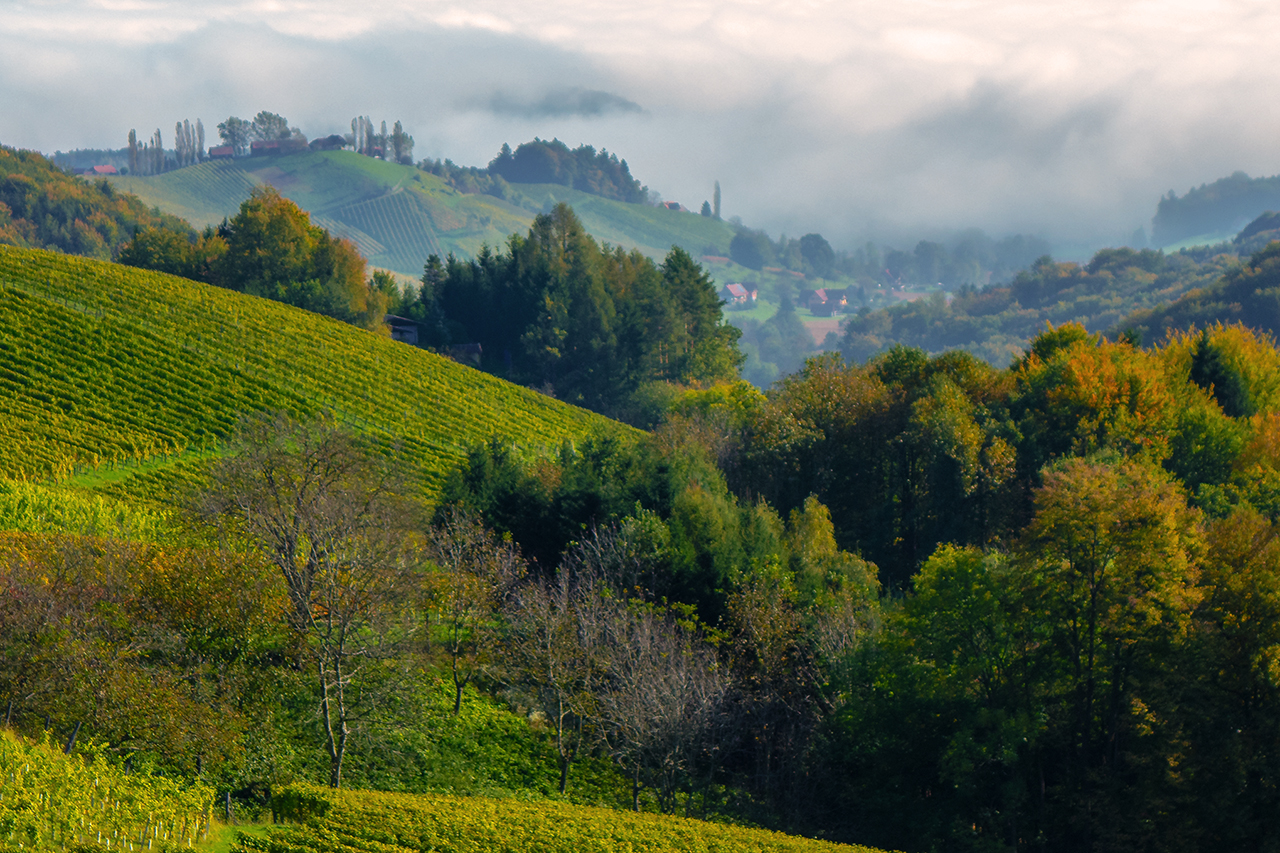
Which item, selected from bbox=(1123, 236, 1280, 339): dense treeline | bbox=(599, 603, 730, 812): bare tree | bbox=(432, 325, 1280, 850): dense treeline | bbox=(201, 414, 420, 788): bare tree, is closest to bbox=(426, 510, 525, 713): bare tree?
bbox=(201, 414, 420, 788): bare tree

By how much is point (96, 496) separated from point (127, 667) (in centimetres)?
2214

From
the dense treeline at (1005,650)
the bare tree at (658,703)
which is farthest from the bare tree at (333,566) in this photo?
the dense treeline at (1005,650)

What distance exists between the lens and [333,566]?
84.8 ft

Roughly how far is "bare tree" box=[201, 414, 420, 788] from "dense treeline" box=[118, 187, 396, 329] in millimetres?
55456

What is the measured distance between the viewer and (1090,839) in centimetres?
2683

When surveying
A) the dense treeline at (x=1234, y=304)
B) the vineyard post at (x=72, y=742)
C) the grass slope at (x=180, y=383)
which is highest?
the dense treeline at (x=1234, y=304)

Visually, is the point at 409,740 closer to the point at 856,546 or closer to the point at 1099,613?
the point at 1099,613

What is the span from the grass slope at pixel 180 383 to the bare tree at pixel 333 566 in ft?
43.8

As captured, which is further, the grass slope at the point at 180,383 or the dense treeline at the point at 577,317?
the dense treeline at the point at 577,317

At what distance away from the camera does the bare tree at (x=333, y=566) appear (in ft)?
83.7

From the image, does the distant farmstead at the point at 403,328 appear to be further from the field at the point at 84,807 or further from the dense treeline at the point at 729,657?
the field at the point at 84,807

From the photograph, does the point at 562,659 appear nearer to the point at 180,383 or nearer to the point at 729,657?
the point at 729,657

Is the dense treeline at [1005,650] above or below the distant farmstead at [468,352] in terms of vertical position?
below

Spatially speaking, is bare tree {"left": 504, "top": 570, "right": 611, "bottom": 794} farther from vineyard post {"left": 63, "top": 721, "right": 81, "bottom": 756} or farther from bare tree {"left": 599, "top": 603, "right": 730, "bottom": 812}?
vineyard post {"left": 63, "top": 721, "right": 81, "bottom": 756}
